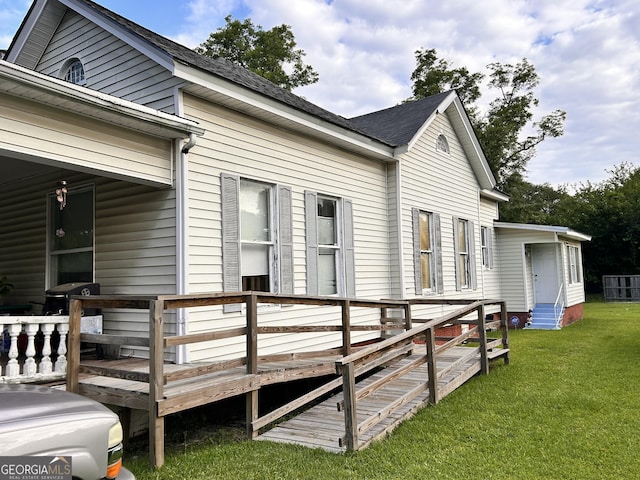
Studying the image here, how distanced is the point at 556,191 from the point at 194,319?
163 ft

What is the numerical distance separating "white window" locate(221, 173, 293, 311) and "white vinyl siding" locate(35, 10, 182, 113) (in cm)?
134

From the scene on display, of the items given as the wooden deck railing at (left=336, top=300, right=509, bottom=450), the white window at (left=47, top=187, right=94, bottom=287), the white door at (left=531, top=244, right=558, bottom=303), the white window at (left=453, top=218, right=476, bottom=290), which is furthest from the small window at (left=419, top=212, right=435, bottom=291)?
the white door at (left=531, top=244, right=558, bottom=303)

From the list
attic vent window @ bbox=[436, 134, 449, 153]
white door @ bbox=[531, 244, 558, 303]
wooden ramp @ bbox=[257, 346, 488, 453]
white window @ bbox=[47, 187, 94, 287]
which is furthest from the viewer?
white door @ bbox=[531, 244, 558, 303]

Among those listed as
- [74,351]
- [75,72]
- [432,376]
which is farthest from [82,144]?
[432,376]

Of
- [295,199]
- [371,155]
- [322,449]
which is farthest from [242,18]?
[322,449]

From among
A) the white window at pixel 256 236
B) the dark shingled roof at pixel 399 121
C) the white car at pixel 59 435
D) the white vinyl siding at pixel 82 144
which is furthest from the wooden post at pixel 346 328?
the dark shingled roof at pixel 399 121

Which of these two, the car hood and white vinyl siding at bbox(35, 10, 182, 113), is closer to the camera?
the car hood

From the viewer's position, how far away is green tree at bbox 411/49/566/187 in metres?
28.3

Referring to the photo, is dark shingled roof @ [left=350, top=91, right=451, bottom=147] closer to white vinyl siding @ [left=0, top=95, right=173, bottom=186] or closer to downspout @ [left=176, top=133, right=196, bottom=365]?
downspout @ [left=176, top=133, right=196, bottom=365]

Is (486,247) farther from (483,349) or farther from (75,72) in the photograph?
(75,72)

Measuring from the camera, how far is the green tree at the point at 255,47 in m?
26.2

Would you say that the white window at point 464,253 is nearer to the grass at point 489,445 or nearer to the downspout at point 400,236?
the downspout at point 400,236

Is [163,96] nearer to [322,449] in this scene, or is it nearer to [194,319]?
[194,319]

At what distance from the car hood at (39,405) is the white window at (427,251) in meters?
8.12
